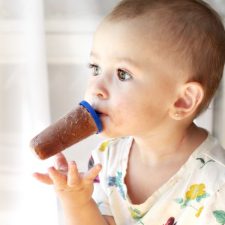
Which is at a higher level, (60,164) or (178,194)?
(60,164)

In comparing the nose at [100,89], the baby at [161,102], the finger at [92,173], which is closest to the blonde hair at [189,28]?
the baby at [161,102]

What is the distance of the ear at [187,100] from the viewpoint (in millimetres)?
870

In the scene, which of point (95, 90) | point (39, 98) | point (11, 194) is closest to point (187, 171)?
point (95, 90)

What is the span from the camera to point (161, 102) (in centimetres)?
88

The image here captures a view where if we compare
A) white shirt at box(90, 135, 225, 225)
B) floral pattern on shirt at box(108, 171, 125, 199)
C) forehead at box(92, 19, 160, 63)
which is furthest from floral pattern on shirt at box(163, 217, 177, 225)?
forehead at box(92, 19, 160, 63)

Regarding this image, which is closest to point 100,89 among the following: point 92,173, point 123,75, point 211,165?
point 123,75

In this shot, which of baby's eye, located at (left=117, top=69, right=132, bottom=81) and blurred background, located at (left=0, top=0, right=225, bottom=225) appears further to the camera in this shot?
blurred background, located at (left=0, top=0, right=225, bottom=225)

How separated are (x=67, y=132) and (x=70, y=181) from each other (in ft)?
0.30

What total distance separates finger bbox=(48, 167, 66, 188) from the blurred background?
0.32 meters

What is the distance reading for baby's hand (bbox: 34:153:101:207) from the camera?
87 centimetres

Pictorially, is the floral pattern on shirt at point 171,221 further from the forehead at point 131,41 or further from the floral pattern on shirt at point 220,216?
the forehead at point 131,41

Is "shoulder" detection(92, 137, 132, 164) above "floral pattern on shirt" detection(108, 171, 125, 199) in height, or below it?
above

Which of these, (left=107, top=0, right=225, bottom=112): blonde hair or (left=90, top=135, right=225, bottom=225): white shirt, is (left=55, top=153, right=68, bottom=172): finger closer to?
(left=90, top=135, right=225, bottom=225): white shirt

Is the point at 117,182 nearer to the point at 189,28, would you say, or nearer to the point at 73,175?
the point at 73,175
